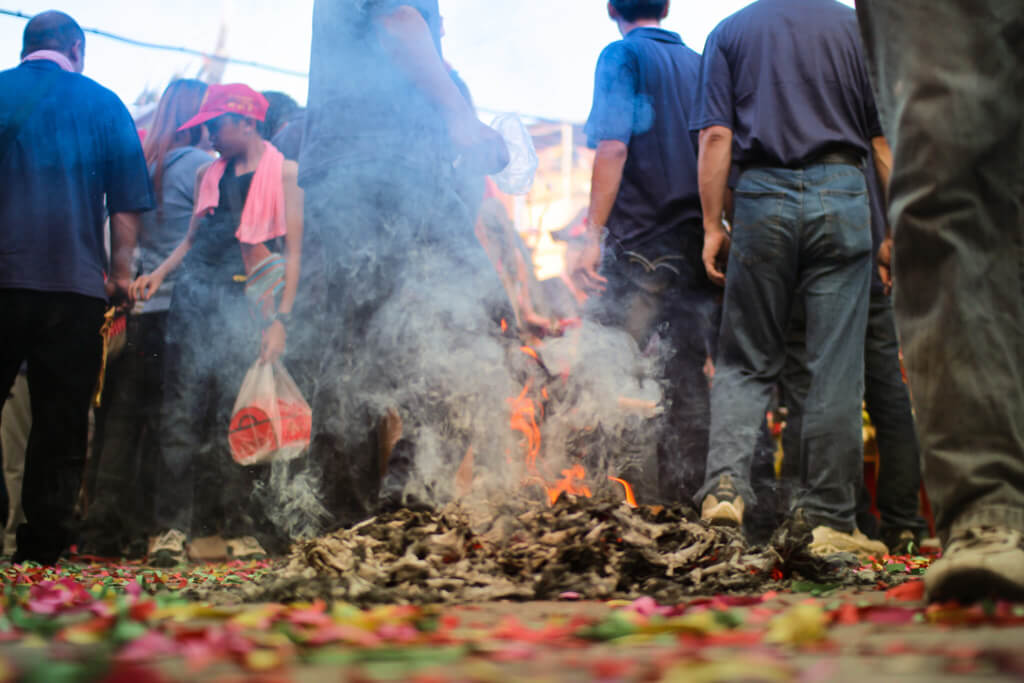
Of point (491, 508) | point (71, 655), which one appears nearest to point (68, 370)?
point (491, 508)

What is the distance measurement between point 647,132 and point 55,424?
3010 millimetres

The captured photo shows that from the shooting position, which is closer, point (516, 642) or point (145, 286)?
point (516, 642)

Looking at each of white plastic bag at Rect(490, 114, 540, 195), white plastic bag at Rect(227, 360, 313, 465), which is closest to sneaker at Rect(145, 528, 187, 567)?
white plastic bag at Rect(227, 360, 313, 465)

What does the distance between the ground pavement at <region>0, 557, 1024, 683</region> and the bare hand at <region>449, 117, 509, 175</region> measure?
81.8 inches

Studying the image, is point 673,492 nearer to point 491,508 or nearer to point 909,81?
point 491,508

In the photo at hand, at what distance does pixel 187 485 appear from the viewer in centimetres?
484

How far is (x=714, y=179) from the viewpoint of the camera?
3955 millimetres

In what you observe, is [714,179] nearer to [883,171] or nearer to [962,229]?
[883,171]

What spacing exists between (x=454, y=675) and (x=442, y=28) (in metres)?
3.38

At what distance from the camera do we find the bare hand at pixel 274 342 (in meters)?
4.59

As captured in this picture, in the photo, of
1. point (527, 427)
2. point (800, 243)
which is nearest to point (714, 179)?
point (800, 243)

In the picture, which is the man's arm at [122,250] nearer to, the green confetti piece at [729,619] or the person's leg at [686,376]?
the person's leg at [686,376]

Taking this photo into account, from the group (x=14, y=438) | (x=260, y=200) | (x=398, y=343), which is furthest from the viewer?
(x=14, y=438)

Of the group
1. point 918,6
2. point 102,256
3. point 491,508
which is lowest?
point 491,508
